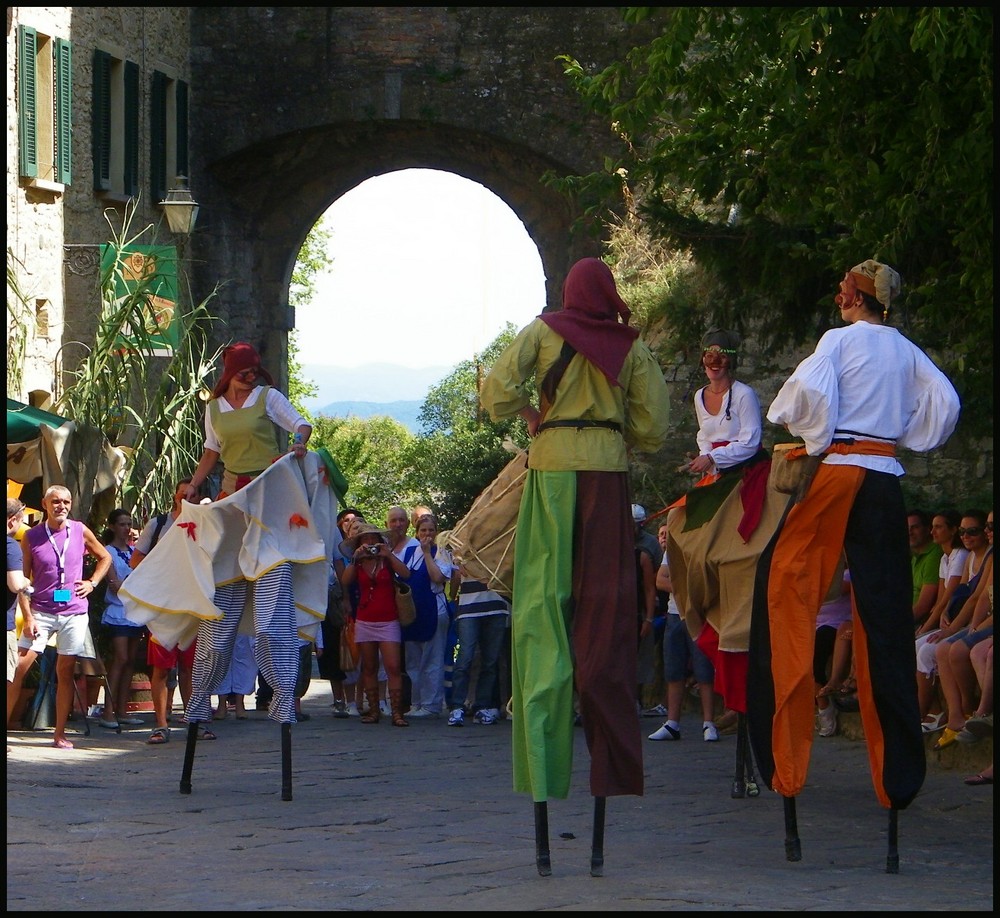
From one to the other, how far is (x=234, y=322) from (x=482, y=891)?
828 inches

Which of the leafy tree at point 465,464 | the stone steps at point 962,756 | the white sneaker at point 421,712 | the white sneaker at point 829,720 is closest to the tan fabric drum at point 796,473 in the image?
the stone steps at point 962,756

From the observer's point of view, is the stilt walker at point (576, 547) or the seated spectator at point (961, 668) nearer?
the stilt walker at point (576, 547)

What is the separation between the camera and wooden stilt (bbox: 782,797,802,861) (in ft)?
20.9

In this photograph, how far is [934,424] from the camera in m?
6.57

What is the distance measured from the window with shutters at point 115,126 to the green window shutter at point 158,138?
1.89 ft

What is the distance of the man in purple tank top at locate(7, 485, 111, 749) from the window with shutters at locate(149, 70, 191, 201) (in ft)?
41.4

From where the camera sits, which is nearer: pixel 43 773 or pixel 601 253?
pixel 43 773

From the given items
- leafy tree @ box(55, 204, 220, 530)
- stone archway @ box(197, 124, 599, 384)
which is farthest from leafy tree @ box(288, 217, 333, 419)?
leafy tree @ box(55, 204, 220, 530)

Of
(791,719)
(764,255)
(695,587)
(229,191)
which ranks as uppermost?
(229,191)

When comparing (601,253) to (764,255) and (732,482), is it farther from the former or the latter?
(732,482)

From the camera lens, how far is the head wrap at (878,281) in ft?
22.0

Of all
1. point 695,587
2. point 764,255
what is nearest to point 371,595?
point 764,255

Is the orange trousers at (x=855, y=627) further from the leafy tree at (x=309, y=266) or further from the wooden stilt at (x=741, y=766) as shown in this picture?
the leafy tree at (x=309, y=266)

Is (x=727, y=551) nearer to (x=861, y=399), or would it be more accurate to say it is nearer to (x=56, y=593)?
(x=861, y=399)
